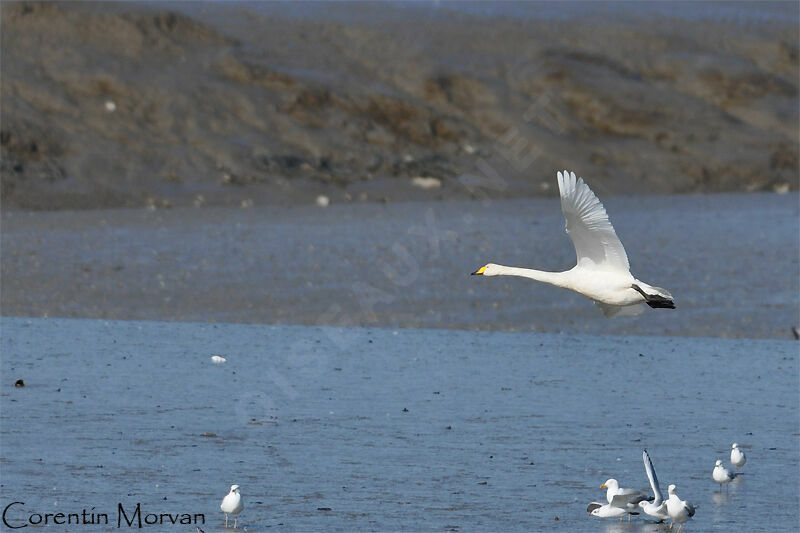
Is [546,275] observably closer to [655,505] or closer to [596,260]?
[596,260]

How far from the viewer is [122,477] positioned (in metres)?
9.23

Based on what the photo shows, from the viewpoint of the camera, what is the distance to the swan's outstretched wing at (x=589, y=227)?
895cm

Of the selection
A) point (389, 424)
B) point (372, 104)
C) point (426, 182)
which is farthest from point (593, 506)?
point (372, 104)

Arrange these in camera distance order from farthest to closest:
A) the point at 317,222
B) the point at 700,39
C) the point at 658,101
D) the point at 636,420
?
the point at 700,39, the point at 658,101, the point at 317,222, the point at 636,420

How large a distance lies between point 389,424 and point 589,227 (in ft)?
8.98

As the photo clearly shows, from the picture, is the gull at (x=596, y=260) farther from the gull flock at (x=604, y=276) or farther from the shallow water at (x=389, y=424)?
the shallow water at (x=389, y=424)

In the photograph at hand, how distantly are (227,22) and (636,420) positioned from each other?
3423 centimetres

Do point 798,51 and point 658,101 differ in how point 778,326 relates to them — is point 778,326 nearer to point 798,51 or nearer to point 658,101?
point 658,101

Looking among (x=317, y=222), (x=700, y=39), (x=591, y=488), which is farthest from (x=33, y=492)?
(x=700, y=39)

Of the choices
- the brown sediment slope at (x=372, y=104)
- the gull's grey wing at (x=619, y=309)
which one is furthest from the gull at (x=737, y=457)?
the brown sediment slope at (x=372, y=104)

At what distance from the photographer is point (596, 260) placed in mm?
9281

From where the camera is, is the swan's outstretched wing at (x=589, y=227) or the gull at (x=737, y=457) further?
the gull at (x=737, y=457)

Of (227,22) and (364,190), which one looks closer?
(364,190)

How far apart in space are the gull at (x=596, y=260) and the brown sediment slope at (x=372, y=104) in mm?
22993
